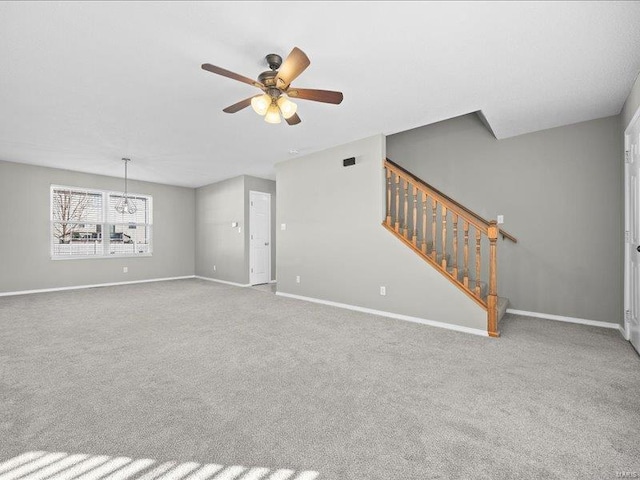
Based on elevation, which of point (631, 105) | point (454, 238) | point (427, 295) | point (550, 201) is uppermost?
point (631, 105)

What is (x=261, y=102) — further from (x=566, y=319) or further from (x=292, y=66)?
(x=566, y=319)

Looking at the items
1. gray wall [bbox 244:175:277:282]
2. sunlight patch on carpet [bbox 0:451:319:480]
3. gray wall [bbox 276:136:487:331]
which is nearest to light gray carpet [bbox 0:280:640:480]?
sunlight patch on carpet [bbox 0:451:319:480]

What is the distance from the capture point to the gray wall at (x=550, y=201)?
3424mm

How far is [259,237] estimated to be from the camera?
21.9ft

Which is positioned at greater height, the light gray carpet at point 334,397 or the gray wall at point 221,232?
the gray wall at point 221,232

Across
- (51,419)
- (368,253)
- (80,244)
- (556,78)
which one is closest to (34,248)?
(80,244)

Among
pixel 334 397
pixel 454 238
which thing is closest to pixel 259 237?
pixel 454 238

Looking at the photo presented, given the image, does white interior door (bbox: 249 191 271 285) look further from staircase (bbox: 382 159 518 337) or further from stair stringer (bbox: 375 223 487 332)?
stair stringer (bbox: 375 223 487 332)

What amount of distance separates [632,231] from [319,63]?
3.33 meters

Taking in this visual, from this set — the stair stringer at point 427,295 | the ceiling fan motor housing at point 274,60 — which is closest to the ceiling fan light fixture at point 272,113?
the ceiling fan motor housing at point 274,60

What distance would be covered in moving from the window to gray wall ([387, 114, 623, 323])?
6.47 m

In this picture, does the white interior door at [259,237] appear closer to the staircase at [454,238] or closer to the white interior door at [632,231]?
the staircase at [454,238]

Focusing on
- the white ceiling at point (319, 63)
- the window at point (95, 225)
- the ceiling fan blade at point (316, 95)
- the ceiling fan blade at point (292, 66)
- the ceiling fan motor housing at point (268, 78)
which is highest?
the white ceiling at point (319, 63)

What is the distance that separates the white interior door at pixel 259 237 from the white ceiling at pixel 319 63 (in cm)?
271
